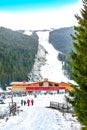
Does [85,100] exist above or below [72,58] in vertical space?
below

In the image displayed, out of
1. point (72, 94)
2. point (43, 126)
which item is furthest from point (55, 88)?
point (72, 94)

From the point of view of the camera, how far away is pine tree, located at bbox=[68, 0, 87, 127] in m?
15.7

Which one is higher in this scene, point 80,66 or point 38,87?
point 80,66

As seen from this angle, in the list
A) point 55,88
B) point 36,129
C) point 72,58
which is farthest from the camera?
point 55,88

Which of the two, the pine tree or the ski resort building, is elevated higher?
the pine tree

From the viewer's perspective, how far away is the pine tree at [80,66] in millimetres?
15656

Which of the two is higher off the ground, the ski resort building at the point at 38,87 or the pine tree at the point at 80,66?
the pine tree at the point at 80,66

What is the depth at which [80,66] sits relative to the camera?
16.0 metres

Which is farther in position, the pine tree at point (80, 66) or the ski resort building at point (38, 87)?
the ski resort building at point (38, 87)

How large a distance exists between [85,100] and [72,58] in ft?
6.22

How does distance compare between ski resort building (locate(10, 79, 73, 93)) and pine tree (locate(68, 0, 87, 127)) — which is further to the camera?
ski resort building (locate(10, 79, 73, 93))

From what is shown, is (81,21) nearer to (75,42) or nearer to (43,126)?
(75,42)

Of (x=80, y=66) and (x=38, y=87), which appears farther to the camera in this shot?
Result: (x=38, y=87)

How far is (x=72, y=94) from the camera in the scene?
17375 millimetres
